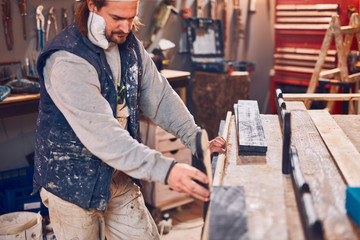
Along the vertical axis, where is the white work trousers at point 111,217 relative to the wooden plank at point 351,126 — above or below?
below

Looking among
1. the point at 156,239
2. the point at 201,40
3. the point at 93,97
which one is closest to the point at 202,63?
the point at 201,40

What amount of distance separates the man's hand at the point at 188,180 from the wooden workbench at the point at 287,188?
0.11 meters

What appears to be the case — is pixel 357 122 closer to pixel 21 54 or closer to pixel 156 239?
pixel 156 239

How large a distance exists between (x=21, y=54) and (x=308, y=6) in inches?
139

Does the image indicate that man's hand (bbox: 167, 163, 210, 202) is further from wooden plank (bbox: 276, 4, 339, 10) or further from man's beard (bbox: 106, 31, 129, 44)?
wooden plank (bbox: 276, 4, 339, 10)

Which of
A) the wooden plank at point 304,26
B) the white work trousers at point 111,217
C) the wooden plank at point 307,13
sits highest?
the wooden plank at point 307,13

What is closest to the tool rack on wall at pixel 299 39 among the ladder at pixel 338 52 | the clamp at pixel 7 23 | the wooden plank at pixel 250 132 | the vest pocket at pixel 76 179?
the ladder at pixel 338 52

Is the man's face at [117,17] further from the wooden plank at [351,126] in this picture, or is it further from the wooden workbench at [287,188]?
the wooden plank at [351,126]

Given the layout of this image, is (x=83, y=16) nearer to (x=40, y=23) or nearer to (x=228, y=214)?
(x=228, y=214)

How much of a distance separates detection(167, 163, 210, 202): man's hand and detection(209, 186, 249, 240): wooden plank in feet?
0.16

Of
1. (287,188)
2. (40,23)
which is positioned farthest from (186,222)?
(287,188)

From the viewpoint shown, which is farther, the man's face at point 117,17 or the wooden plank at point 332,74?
the wooden plank at point 332,74

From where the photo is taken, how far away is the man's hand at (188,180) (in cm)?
153

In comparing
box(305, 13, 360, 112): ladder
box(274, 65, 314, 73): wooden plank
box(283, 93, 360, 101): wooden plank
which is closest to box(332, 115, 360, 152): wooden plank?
box(283, 93, 360, 101): wooden plank
